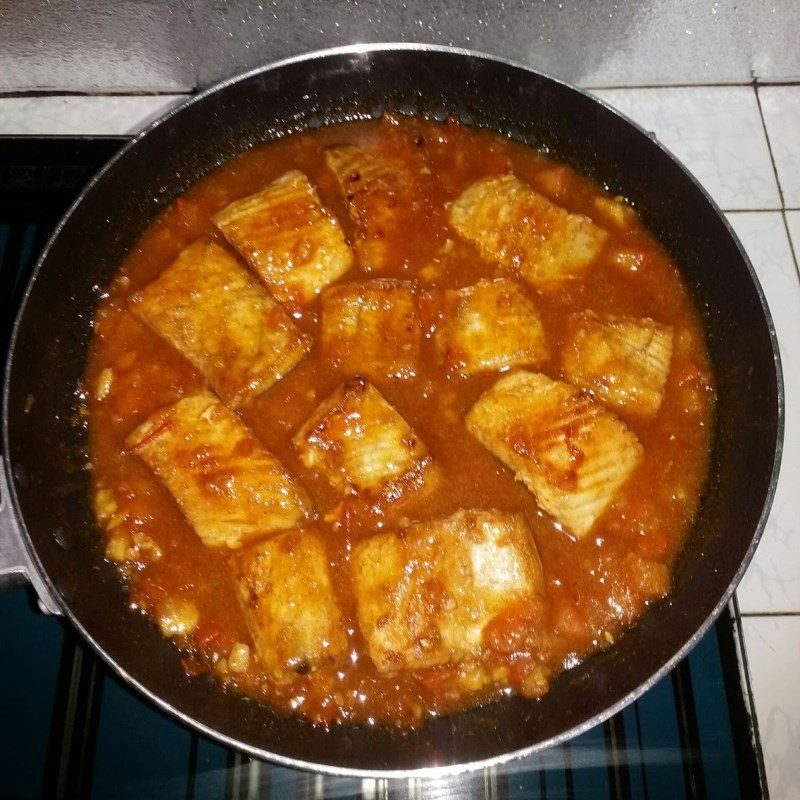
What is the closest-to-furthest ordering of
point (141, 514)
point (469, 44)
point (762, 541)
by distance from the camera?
point (141, 514), point (762, 541), point (469, 44)

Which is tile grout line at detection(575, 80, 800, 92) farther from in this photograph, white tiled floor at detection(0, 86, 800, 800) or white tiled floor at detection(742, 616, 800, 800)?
white tiled floor at detection(742, 616, 800, 800)

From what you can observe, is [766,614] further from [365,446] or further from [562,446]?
[365,446]

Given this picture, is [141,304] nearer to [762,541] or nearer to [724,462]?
[724,462]

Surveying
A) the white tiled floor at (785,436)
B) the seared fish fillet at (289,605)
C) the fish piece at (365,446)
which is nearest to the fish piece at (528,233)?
the fish piece at (365,446)

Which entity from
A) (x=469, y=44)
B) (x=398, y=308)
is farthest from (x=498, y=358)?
(x=469, y=44)

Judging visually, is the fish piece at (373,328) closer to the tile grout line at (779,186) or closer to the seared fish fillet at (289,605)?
the seared fish fillet at (289,605)

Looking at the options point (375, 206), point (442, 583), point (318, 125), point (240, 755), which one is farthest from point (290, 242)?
point (240, 755)
